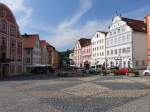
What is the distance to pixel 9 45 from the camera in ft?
182

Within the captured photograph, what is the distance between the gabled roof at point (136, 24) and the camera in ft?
226

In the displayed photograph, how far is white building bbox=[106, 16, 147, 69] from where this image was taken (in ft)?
222

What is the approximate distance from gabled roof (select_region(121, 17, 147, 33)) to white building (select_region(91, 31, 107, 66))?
13601mm

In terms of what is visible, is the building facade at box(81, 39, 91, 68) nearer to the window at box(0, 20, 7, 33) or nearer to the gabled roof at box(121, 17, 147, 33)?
the gabled roof at box(121, 17, 147, 33)

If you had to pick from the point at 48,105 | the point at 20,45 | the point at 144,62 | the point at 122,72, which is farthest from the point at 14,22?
the point at 48,105

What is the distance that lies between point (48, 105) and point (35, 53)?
7536 centimetres

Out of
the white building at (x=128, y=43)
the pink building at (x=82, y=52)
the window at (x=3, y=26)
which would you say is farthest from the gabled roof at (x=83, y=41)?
the window at (x=3, y=26)

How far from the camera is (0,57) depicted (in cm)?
5128

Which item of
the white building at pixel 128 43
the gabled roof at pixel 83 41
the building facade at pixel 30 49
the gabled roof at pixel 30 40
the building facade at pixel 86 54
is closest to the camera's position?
the white building at pixel 128 43

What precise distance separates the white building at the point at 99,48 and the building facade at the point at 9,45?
104 feet

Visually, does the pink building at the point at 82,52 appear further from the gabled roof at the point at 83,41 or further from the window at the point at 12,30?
the window at the point at 12,30

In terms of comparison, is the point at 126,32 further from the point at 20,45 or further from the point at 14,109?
the point at 14,109

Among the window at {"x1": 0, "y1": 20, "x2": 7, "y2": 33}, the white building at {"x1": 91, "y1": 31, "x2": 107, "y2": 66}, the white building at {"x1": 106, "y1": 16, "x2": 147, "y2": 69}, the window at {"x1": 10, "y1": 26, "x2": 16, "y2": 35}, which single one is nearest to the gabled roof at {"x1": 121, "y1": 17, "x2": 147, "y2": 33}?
the white building at {"x1": 106, "y1": 16, "x2": 147, "y2": 69}

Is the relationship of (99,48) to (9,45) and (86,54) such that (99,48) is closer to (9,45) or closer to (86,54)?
(86,54)
